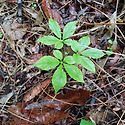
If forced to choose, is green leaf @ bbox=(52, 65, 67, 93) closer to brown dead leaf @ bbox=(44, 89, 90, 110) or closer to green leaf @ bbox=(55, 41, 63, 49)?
green leaf @ bbox=(55, 41, 63, 49)

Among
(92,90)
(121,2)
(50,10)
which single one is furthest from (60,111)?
(121,2)

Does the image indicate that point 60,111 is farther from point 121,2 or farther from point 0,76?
point 121,2

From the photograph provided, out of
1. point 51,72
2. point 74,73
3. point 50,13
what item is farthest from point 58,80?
point 50,13

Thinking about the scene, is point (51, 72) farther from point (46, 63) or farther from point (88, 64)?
point (88, 64)

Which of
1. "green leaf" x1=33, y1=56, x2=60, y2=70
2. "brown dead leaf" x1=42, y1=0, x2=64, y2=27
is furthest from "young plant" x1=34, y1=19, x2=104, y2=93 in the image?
"brown dead leaf" x1=42, y1=0, x2=64, y2=27

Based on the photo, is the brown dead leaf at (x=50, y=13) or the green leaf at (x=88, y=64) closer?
the green leaf at (x=88, y=64)

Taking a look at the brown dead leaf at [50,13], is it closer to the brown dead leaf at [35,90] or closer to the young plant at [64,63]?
the young plant at [64,63]

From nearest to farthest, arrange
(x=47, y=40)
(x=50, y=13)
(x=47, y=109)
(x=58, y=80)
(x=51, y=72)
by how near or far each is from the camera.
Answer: (x=58, y=80), (x=47, y=40), (x=47, y=109), (x=51, y=72), (x=50, y=13)

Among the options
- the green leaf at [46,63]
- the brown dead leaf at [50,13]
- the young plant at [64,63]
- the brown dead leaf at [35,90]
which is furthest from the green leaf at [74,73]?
the brown dead leaf at [50,13]
